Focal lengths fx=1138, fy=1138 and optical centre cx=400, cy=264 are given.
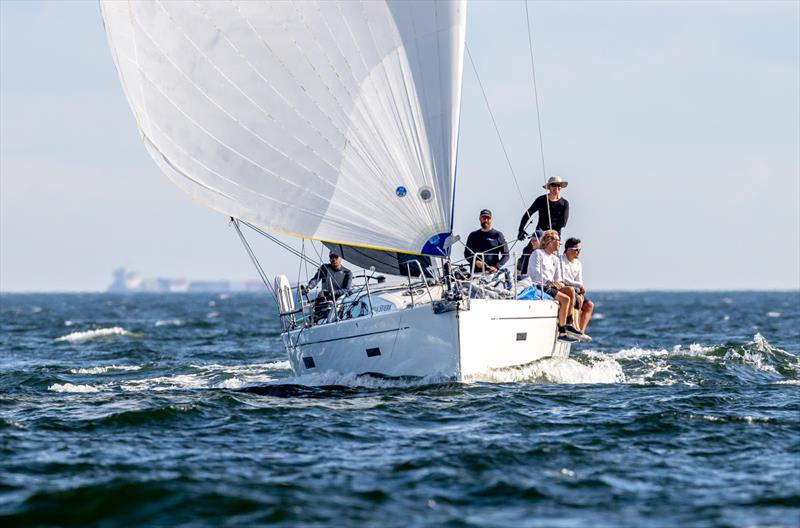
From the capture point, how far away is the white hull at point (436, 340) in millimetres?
14648

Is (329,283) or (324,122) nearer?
(324,122)

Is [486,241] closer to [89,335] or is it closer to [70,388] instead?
[70,388]

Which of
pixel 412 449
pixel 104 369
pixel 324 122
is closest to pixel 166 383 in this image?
pixel 104 369

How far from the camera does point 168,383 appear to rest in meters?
18.9

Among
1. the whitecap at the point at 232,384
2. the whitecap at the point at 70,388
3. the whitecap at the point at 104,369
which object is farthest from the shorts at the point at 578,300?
the whitecap at the point at 104,369

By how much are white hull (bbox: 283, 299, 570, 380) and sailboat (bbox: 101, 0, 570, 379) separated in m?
0.05

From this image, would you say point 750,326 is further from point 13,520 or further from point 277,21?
point 13,520

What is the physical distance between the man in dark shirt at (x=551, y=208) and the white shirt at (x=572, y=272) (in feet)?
→ 1.86

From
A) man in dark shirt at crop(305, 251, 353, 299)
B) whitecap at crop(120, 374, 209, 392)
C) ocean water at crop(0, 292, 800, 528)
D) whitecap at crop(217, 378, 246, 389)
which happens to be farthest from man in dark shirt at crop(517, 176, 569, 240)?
whitecap at crop(120, 374, 209, 392)

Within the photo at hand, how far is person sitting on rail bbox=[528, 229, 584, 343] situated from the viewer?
16.8 metres

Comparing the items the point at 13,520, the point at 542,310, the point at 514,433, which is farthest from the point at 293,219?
the point at 13,520

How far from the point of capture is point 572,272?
17594 mm

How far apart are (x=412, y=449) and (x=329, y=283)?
21.8 ft

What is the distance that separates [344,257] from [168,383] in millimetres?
4001
